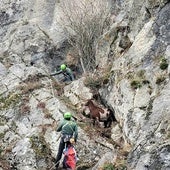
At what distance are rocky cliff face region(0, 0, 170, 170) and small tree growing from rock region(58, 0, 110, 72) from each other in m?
3.40

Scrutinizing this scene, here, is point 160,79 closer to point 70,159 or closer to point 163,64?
point 163,64

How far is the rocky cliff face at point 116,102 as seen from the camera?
61.0ft

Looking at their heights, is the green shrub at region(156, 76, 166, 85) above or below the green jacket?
above

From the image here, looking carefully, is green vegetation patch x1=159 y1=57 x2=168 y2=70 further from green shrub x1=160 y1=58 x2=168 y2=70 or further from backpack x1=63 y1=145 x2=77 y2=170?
backpack x1=63 y1=145 x2=77 y2=170

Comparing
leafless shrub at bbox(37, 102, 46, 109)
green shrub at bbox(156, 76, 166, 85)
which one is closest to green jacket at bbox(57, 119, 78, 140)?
green shrub at bbox(156, 76, 166, 85)

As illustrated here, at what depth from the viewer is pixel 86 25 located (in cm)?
3844

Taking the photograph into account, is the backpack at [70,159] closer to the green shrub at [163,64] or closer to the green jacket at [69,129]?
the green jacket at [69,129]

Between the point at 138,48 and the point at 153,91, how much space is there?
13.9ft

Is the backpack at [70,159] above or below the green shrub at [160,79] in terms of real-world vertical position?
below

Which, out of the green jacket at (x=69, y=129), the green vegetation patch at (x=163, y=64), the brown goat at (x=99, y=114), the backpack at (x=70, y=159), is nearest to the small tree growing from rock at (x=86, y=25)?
the brown goat at (x=99, y=114)

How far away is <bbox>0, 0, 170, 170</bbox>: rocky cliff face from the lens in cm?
1858

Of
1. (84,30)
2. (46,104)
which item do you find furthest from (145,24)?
(84,30)

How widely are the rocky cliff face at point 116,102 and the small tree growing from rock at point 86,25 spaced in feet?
11.1

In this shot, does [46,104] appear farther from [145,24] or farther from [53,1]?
[53,1]
